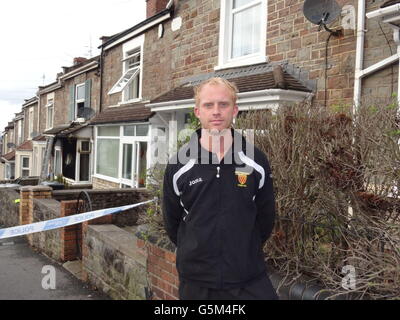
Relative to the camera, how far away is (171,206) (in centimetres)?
241

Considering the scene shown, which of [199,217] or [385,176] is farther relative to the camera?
[385,176]

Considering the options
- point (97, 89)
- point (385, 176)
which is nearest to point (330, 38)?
point (385, 176)

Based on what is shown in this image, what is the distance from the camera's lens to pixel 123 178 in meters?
13.6

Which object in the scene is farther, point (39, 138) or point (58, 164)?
point (39, 138)

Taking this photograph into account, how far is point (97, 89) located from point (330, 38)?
12.2 metres

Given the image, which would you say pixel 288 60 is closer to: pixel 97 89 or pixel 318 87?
pixel 318 87

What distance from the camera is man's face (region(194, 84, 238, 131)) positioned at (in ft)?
7.57

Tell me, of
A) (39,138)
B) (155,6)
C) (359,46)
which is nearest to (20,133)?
(39,138)

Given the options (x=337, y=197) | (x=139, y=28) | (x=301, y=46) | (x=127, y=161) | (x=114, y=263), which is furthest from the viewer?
(x=127, y=161)

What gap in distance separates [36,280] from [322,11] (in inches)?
238

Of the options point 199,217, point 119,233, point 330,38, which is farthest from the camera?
point 330,38

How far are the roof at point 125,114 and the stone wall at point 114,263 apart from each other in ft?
19.3

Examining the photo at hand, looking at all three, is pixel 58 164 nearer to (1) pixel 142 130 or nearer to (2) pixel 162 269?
(1) pixel 142 130
